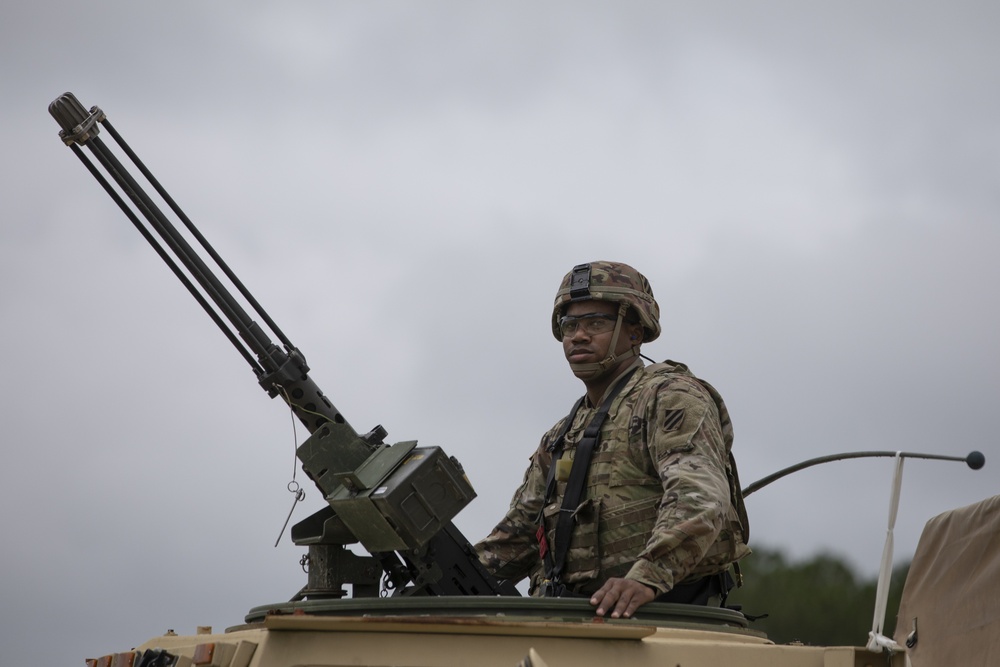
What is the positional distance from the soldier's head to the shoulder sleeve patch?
651mm

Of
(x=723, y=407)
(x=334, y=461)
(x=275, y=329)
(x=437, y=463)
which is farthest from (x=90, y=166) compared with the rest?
(x=723, y=407)

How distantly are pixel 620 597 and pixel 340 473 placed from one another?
192cm

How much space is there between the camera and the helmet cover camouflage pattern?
21.8 feet

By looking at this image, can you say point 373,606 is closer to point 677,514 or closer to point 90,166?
point 677,514

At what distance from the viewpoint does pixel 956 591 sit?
660cm

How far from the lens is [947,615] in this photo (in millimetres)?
6609

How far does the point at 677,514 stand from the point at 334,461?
205cm

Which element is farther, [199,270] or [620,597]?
[199,270]

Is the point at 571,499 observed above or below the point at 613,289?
below

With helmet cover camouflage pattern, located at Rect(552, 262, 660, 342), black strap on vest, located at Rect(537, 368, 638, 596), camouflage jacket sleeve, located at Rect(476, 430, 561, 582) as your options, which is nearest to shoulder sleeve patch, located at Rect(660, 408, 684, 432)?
black strap on vest, located at Rect(537, 368, 638, 596)

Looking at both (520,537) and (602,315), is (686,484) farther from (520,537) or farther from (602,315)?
(520,537)

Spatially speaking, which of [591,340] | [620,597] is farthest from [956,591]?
[620,597]

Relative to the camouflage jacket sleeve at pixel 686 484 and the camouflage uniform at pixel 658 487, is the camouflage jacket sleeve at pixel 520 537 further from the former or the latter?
the camouflage jacket sleeve at pixel 686 484

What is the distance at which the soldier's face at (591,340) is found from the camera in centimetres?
660
